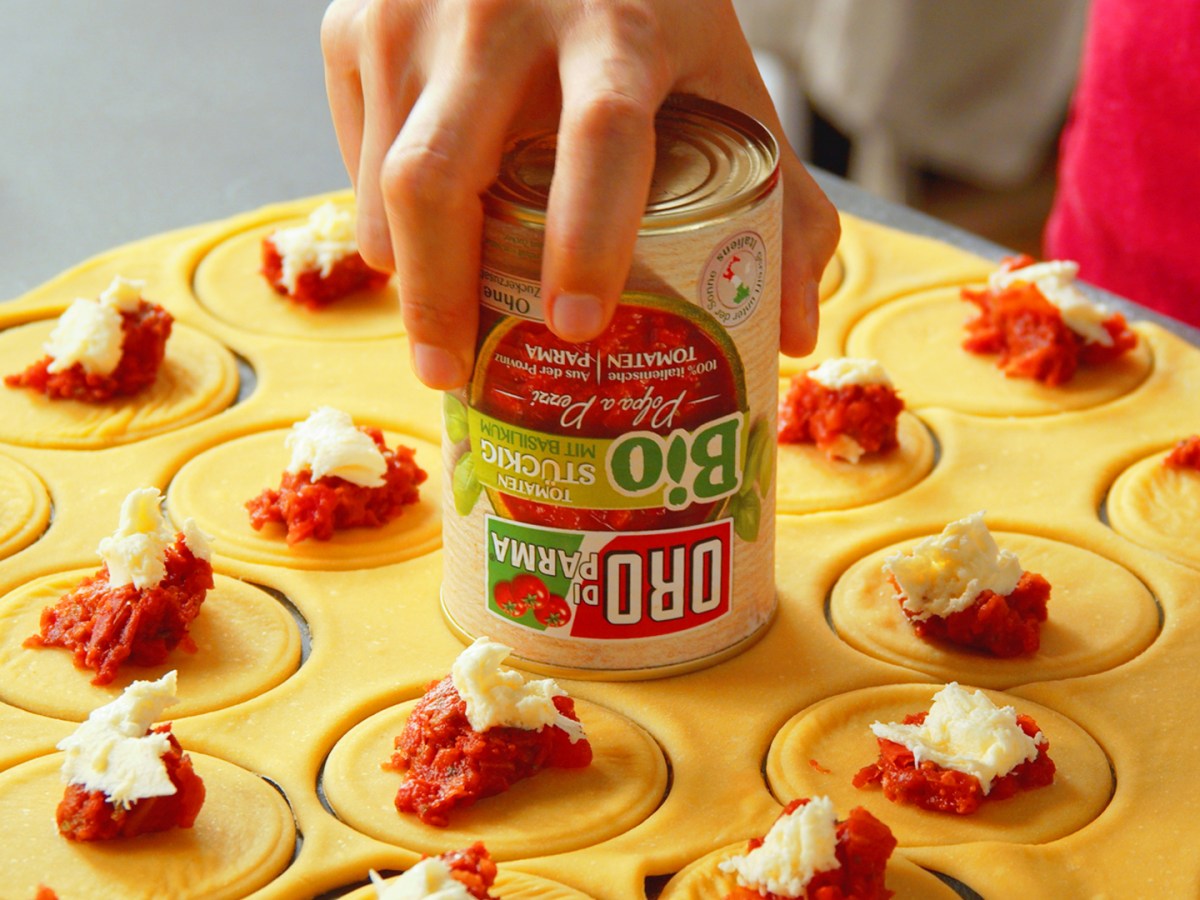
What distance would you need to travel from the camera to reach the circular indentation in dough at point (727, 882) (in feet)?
3.89

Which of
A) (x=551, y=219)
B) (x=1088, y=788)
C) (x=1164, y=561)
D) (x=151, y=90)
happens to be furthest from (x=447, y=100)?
(x=151, y=90)

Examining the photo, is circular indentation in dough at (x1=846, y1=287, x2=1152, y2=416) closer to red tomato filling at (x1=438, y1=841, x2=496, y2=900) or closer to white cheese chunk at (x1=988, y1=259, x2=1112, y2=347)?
white cheese chunk at (x1=988, y1=259, x2=1112, y2=347)

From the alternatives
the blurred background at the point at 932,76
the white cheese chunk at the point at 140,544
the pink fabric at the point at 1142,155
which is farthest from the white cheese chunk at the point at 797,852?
the blurred background at the point at 932,76

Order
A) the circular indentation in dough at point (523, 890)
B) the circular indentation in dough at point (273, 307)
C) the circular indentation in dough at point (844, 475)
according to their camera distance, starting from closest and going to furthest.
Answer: the circular indentation in dough at point (523, 890) → the circular indentation in dough at point (844, 475) → the circular indentation in dough at point (273, 307)

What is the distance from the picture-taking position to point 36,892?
115cm

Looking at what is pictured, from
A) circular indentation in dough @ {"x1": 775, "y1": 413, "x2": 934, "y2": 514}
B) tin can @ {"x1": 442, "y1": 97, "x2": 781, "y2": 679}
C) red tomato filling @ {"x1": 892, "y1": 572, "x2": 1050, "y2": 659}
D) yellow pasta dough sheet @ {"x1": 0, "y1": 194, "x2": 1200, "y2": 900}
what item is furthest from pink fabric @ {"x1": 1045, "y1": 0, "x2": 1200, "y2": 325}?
tin can @ {"x1": 442, "y1": 97, "x2": 781, "y2": 679}

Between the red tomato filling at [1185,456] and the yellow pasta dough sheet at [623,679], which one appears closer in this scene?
the yellow pasta dough sheet at [623,679]

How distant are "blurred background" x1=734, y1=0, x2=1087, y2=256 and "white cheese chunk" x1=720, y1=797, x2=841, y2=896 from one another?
308 centimetres

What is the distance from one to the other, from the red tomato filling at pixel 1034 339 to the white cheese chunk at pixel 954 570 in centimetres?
49

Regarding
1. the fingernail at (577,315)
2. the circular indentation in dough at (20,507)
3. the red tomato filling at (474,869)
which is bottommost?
the circular indentation in dough at (20,507)

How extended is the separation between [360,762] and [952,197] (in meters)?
3.70

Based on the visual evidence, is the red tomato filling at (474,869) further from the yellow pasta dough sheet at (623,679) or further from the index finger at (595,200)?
the index finger at (595,200)

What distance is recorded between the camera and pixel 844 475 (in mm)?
1725

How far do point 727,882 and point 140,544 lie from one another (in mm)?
588
